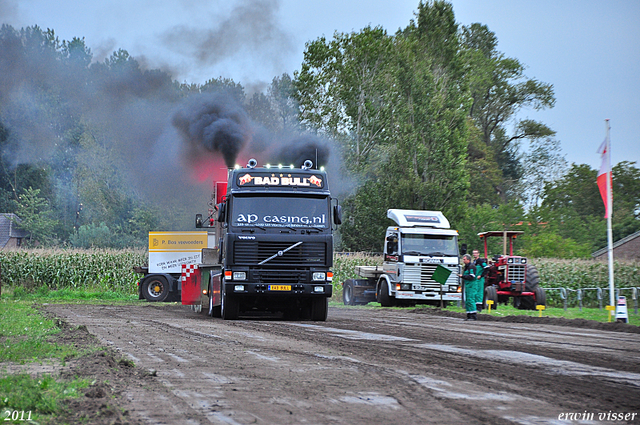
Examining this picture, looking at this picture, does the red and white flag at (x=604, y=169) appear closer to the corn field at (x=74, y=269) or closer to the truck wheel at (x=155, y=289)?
the corn field at (x=74, y=269)

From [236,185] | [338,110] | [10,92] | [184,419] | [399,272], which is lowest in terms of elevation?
[184,419]

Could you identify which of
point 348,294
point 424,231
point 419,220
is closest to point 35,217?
point 348,294

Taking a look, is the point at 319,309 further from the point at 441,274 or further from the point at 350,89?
the point at 350,89

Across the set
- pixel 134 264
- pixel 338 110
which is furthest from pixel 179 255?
pixel 338 110

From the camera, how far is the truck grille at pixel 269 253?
54.1 feet

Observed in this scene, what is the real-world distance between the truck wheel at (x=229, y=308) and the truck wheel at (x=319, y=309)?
6.40ft

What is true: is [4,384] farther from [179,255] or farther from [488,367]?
[179,255]

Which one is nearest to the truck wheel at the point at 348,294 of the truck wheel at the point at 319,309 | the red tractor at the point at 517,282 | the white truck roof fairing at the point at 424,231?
the white truck roof fairing at the point at 424,231

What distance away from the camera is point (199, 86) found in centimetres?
3625

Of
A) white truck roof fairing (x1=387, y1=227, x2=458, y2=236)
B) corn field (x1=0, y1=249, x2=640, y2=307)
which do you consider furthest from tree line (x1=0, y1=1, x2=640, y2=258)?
white truck roof fairing (x1=387, y1=227, x2=458, y2=236)

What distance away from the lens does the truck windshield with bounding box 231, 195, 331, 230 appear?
16.6 m

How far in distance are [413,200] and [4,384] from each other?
38785 mm

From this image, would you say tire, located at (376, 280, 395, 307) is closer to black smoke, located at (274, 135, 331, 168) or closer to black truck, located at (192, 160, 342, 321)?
black smoke, located at (274, 135, 331, 168)

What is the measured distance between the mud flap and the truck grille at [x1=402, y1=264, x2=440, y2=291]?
8.01 metres
